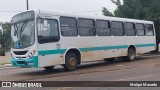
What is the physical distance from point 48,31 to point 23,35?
1.22 metres

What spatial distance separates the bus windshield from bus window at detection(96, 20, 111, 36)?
16.6ft

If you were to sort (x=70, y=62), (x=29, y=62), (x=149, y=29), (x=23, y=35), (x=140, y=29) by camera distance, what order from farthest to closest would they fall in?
(x=149, y=29) < (x=140, y=29) < (x=70, y=62) < (x=23, y=35) < (x=29, y=62)

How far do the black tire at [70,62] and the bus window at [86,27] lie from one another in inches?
59.3

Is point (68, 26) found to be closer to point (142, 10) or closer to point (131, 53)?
point (131, 53)

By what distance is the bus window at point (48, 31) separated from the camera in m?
17.1

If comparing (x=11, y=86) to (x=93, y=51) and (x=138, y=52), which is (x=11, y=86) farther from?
(x=138, y=52)

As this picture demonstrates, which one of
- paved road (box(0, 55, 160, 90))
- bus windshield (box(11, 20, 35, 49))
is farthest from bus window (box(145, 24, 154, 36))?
bus windshield (box(11, 20, 35, 49))

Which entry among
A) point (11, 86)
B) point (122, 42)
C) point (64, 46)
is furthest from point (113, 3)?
point (11, 86)

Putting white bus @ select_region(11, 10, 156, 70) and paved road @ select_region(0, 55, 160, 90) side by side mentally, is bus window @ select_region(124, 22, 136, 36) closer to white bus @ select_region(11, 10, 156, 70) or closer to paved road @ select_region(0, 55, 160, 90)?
white bus @ select_region(11, 10, 156, 70)

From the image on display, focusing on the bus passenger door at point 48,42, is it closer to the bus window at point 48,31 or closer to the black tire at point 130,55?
the bus window at point 48,31

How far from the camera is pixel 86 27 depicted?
20094 millimetres

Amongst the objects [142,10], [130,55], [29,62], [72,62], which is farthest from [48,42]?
[142,10]

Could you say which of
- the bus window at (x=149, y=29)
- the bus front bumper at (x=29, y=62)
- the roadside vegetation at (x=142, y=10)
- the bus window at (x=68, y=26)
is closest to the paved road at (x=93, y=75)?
the bus front bumper at (x=29, y=62)

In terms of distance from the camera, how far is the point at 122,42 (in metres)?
23.5
